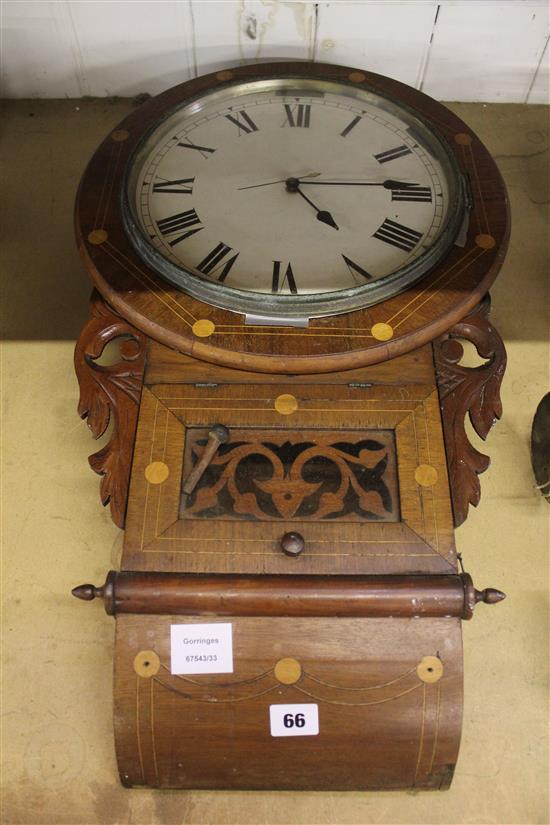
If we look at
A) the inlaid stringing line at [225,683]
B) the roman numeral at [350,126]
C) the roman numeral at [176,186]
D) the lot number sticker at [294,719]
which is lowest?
the lot number sticker at [294,719]

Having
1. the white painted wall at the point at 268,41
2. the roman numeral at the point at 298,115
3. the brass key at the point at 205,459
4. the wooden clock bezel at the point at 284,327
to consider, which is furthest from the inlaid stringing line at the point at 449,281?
the white painted wall at the point at 268,41

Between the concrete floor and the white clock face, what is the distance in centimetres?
40

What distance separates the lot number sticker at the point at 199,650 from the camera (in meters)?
1.26

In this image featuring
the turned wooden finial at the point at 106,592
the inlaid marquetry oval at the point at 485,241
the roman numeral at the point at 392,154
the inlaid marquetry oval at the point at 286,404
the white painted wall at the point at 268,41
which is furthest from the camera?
the white painted wall at the point at 268,41

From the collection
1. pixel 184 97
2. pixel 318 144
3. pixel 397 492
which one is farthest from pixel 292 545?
pixel 184 97

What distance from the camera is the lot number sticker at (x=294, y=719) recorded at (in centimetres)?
126

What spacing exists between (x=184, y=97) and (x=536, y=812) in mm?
1463

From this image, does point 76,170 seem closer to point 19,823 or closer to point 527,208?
point 527,208

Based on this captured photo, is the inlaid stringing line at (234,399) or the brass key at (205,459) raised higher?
the inlaid stringing line at (234,399)

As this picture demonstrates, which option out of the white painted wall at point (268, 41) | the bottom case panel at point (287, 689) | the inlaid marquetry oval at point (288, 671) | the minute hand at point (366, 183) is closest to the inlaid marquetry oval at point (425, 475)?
the bottom case panel at point (287, 689)

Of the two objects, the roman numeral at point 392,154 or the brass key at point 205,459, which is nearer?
the brass key at point 205,459

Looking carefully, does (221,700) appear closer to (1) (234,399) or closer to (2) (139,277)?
(1) (234,399)

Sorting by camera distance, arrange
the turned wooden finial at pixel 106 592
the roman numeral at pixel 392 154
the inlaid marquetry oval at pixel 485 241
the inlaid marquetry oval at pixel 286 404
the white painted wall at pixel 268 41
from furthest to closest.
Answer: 1. the white painted wall at pixel 268 41
2. the roman numeral at pixel 392 154
3. the inlaid marquetry oval at pixel 485 241
4. the inlaid marquetry oval at pixel 286 404
5. the turned wooden finial at pixel 106 592

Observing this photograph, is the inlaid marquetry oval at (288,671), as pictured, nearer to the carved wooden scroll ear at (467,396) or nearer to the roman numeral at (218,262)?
the carved wooden scroll ear at (467,396)
